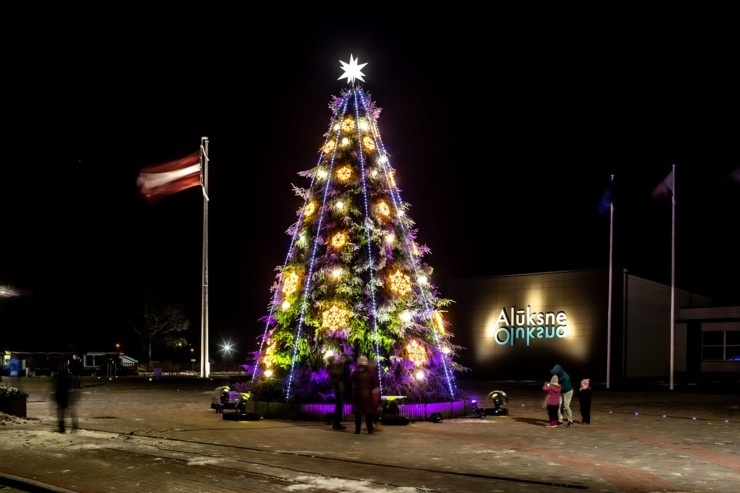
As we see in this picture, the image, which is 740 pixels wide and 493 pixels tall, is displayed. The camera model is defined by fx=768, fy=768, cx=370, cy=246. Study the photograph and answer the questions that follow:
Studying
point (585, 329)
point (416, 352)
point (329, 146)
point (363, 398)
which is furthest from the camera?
point (585, 329)

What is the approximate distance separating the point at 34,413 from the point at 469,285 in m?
36.6

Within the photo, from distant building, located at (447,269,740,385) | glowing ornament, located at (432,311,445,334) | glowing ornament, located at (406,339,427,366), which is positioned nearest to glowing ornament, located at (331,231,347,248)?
glowing ornament, located at (406,339,427,366)

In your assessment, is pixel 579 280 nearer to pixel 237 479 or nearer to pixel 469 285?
pixel 469 285

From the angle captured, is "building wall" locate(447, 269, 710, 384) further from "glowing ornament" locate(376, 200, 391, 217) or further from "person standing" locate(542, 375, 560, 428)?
"glowing ornament" locate(376, 200, 391, 217)

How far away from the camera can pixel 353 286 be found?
18422mm

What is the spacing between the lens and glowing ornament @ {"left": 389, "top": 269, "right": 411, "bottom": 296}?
1878 cm

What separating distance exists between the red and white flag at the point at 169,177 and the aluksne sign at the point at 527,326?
2651cm

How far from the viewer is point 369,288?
1838 cm

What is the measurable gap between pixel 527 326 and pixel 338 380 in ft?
114

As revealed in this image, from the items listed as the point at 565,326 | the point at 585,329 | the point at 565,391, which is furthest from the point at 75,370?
the point at 565,326

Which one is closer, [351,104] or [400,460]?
[400,460]

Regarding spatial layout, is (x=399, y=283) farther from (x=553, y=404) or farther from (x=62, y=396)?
(x=62, y=396)

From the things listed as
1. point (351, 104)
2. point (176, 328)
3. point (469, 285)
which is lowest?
point (176, 328)

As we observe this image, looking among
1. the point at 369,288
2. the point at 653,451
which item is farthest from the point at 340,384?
the point at 653,451
